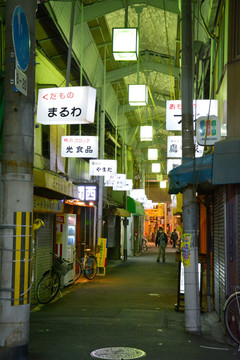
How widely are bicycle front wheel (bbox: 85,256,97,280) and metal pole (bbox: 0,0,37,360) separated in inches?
522

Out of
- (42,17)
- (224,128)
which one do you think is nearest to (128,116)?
(42,17)

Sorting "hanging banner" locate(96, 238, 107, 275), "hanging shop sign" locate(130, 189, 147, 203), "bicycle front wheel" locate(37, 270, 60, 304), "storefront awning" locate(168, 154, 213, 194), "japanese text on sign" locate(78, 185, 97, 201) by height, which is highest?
"hanging shop sign" locate(130, 189, 147, 203)

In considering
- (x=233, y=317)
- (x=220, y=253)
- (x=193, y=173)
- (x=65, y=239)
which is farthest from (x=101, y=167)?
(x=233, y=317)

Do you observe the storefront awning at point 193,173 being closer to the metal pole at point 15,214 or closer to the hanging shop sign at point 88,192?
the metal pole at point 15,214

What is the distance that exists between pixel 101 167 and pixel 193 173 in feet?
35.8

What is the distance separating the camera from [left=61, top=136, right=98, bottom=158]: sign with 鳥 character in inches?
632

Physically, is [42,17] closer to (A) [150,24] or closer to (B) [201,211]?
(A) [150,24]

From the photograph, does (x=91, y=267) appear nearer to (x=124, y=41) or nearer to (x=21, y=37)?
(x=124, y=41)

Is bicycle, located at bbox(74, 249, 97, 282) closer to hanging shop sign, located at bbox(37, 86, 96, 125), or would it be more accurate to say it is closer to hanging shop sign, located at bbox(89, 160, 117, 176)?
hanging shop sign, located at bbox(89, 160, 117, 176)

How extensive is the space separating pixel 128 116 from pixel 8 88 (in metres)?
27.8

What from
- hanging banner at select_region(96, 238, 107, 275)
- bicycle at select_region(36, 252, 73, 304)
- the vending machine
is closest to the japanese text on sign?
hanging banner at select_region(96, 238, 107, 275)

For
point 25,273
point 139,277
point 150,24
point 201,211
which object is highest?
point 150,24

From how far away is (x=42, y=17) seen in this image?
1405 centimetres

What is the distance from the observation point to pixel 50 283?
554 inches
